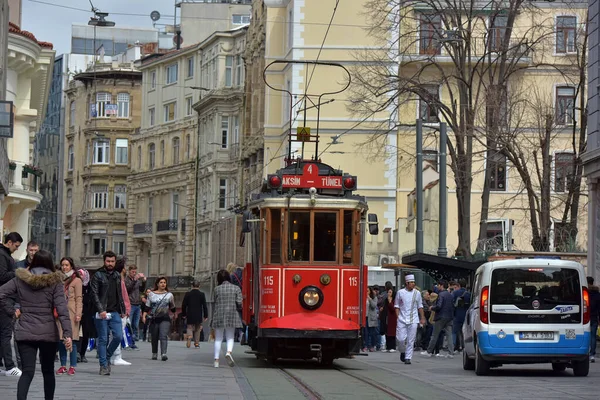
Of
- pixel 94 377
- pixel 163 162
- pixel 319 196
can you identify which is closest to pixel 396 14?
pixel 319 196

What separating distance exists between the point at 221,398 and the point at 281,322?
6.84 metres

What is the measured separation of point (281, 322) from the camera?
22875mm

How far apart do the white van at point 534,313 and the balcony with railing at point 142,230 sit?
6794 cm

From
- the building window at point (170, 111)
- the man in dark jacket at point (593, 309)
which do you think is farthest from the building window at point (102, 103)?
the man in dark jacket at point (593, 309)

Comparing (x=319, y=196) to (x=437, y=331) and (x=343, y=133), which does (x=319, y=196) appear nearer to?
(x=437, y=331)

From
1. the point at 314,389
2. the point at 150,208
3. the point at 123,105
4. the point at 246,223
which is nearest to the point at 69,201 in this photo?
the point at 123,105

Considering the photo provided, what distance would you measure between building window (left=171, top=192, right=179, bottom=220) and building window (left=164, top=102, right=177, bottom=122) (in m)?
4.89

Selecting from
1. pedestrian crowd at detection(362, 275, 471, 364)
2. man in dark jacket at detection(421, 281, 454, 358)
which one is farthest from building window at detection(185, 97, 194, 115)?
man in dark jacket at detection(421, 281, 454, 358)

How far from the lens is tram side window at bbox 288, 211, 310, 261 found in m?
Result: 23.1

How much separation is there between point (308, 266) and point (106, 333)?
4140 mm

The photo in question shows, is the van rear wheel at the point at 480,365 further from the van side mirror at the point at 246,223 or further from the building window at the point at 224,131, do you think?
the building window at the point at 224,131

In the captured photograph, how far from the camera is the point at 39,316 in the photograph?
13289 mm

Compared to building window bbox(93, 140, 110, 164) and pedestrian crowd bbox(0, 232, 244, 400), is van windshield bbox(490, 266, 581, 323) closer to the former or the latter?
pedestrian crowd bbox(0, 232, 244, 400)

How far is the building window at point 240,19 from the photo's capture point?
299 feet
